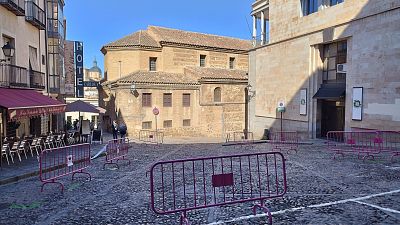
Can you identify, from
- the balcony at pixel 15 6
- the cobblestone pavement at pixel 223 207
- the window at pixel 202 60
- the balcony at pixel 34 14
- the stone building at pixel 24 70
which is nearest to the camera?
the cobblestone pavement at pixel 223 207

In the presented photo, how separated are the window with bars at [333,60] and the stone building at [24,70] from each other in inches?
639

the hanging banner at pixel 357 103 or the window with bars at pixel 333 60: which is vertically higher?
the window with bars at pixel 333 60

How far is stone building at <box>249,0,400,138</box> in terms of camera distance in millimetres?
15969

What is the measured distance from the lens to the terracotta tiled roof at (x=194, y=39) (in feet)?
115

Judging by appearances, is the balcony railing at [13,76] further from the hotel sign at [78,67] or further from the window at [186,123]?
the window at [186,123]

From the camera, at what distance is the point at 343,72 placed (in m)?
19.3

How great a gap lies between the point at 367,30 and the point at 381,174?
10190 mm

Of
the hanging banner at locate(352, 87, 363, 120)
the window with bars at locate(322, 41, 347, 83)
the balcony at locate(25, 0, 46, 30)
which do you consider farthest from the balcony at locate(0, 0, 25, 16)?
the window with bars at locate(322, 41, 347, 83)

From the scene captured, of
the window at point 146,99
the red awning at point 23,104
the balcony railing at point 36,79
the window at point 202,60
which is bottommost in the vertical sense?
the red awning at point 23,104

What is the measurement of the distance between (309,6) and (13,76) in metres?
18.5

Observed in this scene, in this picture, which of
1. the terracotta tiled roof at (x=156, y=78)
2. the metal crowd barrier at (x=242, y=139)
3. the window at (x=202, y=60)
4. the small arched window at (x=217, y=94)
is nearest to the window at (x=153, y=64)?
the terracotta tiled roof at (x=156, y=78)

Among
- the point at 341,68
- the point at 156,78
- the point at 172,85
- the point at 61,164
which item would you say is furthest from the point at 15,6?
the point at 172,85

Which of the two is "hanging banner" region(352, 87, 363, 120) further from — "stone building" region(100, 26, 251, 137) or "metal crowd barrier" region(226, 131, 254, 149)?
"stone building" region(100, 26, 251, 137)

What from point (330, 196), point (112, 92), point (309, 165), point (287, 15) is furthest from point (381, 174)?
point (112, 92)
